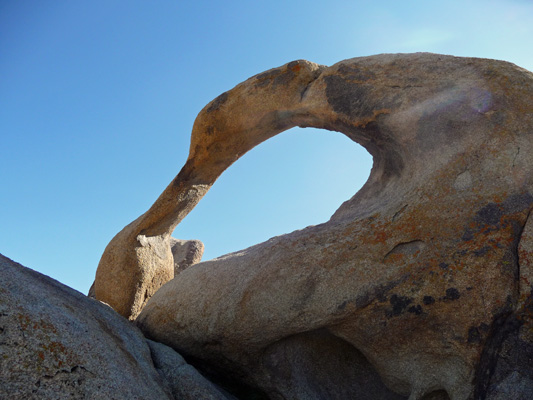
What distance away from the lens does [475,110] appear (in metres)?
4.31

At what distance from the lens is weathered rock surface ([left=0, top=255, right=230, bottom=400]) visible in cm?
232

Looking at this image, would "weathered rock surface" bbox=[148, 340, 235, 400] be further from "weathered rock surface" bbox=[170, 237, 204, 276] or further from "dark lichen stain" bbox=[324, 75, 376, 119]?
"weathered rock surface" bbox=[170, 237, 204, 276]

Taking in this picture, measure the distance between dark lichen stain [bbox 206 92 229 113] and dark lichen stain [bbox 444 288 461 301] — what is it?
12.4 ft

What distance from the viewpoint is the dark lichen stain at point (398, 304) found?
12.6ft

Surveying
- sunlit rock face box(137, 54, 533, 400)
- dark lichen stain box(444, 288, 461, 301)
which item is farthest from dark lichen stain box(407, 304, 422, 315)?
dark lichen stain box(444, 288, 461, 301)

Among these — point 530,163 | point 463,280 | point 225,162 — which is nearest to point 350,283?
point 463,280

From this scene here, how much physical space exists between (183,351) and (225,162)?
291cm

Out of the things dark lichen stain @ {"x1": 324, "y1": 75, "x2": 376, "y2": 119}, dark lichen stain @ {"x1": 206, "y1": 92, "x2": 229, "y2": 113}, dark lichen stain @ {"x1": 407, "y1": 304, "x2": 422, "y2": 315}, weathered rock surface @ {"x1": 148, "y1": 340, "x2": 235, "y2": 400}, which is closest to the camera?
weathered rock surface @ {"x1": 148, "y1": 340, "x2": 235, "y2": 400}

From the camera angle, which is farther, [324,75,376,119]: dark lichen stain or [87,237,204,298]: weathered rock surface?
[87,237,204,298]: weathered rock surface

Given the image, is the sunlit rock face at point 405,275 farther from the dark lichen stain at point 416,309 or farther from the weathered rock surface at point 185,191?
the weathered rock surface at point 185,191

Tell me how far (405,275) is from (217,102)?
3556 mm

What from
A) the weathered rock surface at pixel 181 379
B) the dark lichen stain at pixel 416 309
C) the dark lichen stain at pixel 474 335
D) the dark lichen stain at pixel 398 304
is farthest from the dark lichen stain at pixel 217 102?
the dark lichen stain at pixel 474 335

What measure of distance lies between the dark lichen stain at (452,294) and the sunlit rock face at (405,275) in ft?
0.05

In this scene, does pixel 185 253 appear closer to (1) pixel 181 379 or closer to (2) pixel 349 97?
(2) pixel 349 97
